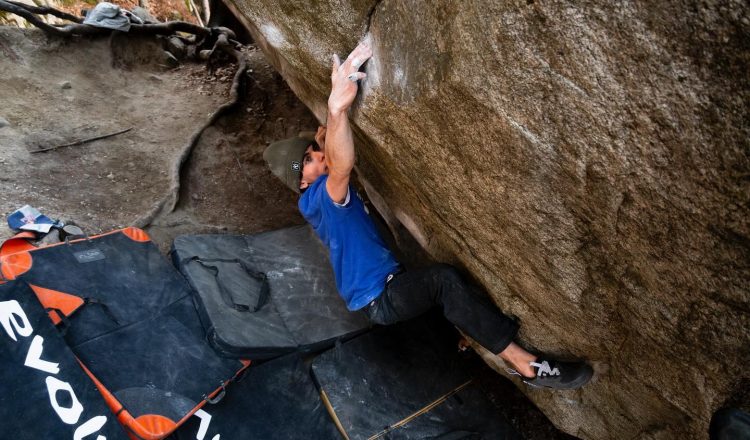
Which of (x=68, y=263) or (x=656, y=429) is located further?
(x=68, y=263)

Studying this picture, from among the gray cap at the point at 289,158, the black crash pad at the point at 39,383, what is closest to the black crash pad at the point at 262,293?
the black crash pad at the point at 39,383

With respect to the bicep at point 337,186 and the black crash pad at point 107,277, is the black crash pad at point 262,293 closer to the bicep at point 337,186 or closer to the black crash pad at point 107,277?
the black crash pad at point 107,277

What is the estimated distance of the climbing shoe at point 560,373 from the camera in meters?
2.80

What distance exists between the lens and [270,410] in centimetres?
350

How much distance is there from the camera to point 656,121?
58.0 inches

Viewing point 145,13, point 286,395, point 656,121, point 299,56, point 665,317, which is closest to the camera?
point 656,121

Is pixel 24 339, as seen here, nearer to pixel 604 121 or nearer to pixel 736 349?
pixel 604 121

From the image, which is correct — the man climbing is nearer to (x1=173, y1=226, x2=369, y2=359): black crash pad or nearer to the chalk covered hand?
the chalk covered hand

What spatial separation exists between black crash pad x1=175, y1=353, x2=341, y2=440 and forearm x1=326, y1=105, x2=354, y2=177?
1836mm

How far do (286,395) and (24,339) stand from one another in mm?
1827

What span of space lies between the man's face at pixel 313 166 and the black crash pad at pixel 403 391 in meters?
1.47

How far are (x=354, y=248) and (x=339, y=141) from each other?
0.98 m

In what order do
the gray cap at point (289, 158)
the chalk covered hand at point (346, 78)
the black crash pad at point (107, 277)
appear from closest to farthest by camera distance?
the chalk covered hand at point (346, 78), the black crash pad at point (107, 277), the gray cap at point (289, 158)

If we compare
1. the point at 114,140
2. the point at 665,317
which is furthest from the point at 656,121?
the point at 114,140
